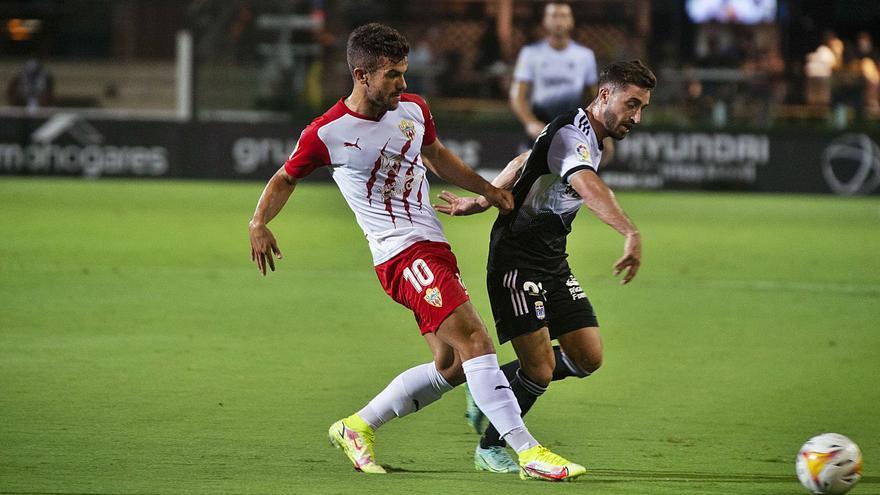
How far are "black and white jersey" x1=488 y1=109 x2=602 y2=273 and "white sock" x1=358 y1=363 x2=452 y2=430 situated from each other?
1.94 feet

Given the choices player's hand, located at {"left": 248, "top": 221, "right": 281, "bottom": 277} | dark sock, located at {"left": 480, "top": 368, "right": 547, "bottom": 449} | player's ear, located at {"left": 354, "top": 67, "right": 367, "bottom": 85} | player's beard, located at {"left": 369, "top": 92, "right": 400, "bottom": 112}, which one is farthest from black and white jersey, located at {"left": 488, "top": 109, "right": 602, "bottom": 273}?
player's hand, located at {"left": 248, "top": 221, "right": 281, "bottom": 277}

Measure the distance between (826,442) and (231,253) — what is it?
30.8ft

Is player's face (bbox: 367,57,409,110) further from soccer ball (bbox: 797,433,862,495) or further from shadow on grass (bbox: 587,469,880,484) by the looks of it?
soccer ball (bbox: 797,433,862,495)

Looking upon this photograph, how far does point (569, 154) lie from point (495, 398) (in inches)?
43.1

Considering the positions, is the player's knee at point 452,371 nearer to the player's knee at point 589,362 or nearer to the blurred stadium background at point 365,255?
the blurred stadium background at point 365,255

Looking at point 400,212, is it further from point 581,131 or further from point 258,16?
point 258,16

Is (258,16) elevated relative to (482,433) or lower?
elevated

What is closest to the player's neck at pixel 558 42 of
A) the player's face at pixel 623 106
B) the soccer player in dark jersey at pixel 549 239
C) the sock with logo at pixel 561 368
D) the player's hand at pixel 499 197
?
the soccer player in dark jersey at pixel 549 239

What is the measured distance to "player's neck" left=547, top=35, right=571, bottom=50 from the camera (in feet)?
40.9

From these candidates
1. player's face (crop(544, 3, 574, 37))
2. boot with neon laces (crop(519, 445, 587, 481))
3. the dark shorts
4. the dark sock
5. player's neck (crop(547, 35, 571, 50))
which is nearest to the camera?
boot with neon laces (crop(519, 445, 587, 481))

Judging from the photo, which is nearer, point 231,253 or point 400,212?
point 400,212

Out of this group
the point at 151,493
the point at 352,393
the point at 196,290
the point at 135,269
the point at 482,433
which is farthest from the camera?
the point at 135,269

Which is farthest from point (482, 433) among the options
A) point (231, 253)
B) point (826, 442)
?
point (231, 253)

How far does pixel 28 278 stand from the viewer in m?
11.6
